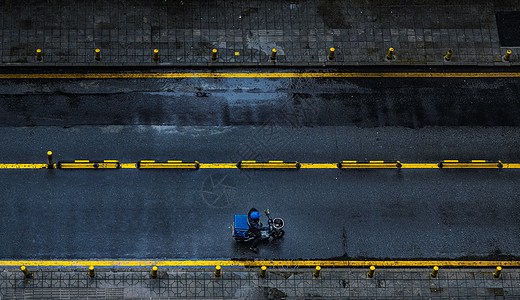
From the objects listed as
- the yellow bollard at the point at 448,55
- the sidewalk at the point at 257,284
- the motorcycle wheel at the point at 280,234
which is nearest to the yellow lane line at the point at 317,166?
the motorcycle wheel at the point at 280,234

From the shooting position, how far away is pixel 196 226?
2352 cm

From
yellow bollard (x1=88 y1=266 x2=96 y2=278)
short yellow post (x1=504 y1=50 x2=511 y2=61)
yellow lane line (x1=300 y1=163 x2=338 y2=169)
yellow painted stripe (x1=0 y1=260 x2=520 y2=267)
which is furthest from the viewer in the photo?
short yellow post (x1=504 y1=50 x2=511 y2=61)

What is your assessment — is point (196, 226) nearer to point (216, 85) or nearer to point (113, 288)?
point (113, 288)

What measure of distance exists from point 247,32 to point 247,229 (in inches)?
307

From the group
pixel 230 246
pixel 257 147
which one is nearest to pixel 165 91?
pixel 257 147

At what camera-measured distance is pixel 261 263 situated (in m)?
23.0

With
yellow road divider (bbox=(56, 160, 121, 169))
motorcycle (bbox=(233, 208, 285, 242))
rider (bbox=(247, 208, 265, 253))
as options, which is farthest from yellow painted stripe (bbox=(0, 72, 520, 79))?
rider (bbox=(247, 208, 265, 253))

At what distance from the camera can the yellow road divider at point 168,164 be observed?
24406 mm

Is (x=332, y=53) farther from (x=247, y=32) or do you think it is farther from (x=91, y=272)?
(x=91, y=272)

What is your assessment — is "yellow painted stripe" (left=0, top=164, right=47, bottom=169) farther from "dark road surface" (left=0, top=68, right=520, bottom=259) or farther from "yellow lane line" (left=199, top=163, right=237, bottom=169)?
"yellow lane line" (left=199, top=163, right=237, bottom=169)

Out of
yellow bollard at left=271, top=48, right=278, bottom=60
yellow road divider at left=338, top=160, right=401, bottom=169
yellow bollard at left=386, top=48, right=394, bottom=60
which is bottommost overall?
yellow road divider at left=338, top=160, right=401, bottom=169

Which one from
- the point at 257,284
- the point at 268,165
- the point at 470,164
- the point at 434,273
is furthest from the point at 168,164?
the point at 470,164

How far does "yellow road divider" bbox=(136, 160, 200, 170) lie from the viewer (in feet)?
80.1

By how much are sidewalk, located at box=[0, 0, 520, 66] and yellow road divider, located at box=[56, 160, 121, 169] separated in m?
3.79
